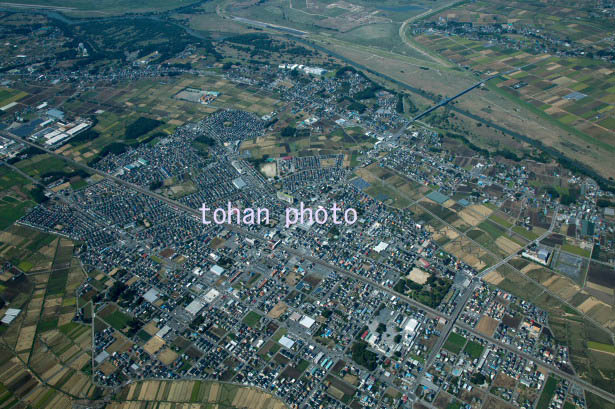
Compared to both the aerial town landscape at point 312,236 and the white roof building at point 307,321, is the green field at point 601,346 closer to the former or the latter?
the aerial town landscape at point 312,236

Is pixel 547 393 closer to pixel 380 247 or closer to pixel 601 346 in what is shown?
pixel 601 346

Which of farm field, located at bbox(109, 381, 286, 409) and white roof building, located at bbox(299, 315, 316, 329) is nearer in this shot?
farm field, located at bbox(109, 381, 286, 409)

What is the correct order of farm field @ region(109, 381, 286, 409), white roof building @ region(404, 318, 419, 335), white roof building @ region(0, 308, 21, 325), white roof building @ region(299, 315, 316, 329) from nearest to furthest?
farm field @ region(109, 381, 286, 409), white roof building @ region(404, 318, 419, 335), white roof building @ region(299, 315, 316, 329), white roof building @ region(0, 308, 21, 325)

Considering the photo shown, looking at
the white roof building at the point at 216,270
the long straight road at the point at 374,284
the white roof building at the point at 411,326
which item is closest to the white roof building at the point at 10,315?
A: the white roof building at the point at 216,270

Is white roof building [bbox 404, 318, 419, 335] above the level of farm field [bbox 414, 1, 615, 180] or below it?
below

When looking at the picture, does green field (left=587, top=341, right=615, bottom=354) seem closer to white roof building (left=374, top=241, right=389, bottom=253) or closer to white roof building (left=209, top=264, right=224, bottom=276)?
white roof building (left=374, top=241, right=389, bottom=253)

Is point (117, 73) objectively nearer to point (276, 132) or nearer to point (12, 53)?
point (12, 53)

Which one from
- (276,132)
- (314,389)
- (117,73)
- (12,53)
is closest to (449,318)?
(314,389)

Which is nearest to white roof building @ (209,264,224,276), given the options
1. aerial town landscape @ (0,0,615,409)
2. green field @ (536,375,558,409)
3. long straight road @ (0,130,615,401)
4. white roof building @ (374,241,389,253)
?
aerial town landscape @ (0,0,615,409)

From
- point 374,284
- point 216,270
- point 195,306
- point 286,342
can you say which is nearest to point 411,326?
point 374,284
